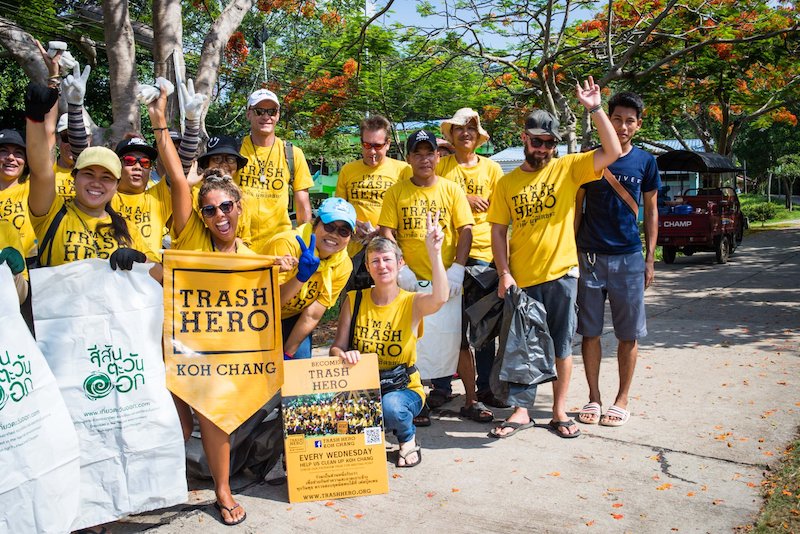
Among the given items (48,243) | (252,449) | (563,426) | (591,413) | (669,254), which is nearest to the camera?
(48,243)

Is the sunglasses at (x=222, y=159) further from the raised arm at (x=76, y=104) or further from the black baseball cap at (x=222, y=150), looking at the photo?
the raised arm at (x=76, y=104)

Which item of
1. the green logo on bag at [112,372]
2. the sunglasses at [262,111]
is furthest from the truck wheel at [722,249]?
the green logo on bag at [112,372]

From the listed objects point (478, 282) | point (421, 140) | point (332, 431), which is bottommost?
point (332, 431)

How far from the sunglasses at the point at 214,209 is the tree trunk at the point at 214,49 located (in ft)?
14.4

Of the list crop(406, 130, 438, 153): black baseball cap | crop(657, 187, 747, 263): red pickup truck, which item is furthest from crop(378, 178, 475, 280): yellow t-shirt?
crop(657, 187, 747, 263): red pickup truck

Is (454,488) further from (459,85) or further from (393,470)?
(459,85)

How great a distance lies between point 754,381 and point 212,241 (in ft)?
14.9

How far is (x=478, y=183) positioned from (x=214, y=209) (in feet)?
7.91

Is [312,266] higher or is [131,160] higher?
[131,160]

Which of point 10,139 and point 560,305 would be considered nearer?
point 10,139

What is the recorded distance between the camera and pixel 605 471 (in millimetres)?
4219

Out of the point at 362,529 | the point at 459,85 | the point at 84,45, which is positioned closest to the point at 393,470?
the point at 362,529

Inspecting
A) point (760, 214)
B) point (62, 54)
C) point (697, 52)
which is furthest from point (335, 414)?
point (760, 214)

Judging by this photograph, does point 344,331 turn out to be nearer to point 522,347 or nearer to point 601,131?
point 522,347
